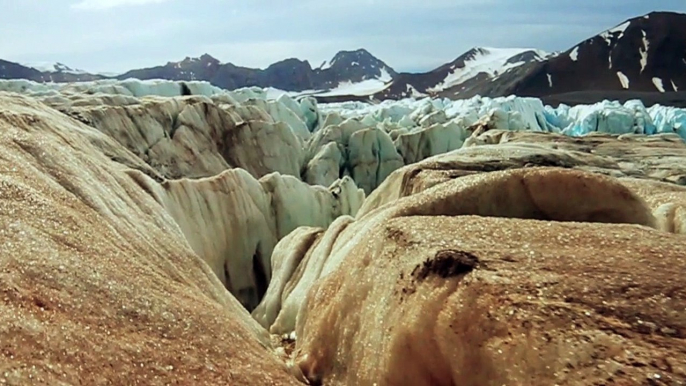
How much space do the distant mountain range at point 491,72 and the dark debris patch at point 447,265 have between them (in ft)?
222

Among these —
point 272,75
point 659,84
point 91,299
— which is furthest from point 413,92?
point 91,299

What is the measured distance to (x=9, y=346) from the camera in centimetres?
187

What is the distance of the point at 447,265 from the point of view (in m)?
2.63

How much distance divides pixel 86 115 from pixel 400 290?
12.0m

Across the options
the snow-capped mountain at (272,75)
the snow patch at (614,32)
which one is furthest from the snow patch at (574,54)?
the snow-capped mountain at (272,75)

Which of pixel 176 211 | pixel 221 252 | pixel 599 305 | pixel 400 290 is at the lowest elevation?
pixel 221 252

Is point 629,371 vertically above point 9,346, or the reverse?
point 9,346

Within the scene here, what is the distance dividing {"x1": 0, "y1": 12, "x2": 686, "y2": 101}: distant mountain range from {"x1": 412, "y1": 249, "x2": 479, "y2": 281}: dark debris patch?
67710 mm

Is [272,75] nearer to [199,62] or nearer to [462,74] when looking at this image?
[199,62]

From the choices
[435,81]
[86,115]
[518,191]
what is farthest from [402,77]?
[518,191]

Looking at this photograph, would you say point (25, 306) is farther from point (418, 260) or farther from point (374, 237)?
point (374, 237)

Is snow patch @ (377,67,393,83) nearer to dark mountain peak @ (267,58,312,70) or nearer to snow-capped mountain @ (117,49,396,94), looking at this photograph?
snow-capped mountain @ (117,49,396,94)

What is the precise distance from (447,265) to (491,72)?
365 feet

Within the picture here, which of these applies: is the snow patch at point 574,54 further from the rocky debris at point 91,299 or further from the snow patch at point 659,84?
the rocky debris at point 91,299
